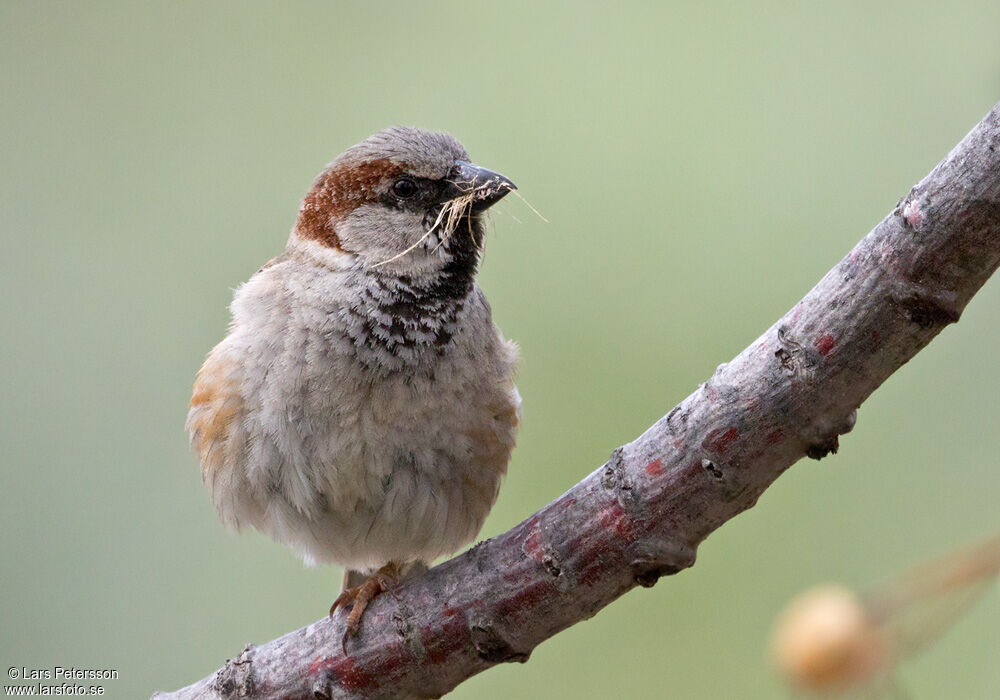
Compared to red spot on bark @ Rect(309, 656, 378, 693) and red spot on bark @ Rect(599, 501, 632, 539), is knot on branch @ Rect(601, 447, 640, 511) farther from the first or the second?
red spot on bark @ Rect(309, 656, 378, 693)

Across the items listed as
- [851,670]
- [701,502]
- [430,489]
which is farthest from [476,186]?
[851,670]

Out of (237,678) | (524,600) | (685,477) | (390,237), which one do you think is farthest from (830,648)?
(390,237)

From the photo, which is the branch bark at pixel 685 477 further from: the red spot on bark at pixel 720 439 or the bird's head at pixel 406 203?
the bird's head at pixel 406 203

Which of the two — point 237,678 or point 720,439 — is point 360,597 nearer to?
point 237,678

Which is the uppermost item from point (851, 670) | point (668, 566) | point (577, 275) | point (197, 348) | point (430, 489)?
point (197, 348)

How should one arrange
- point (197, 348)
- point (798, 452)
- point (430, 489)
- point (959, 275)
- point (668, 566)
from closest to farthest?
point (959, 275) → point (798, 452) → point (668, 566) → point (430, 489) → point (197, 348)

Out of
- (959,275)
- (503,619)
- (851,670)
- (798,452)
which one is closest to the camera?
(851,670)

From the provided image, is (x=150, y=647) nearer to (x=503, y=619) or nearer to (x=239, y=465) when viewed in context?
(x=239, y=465)
